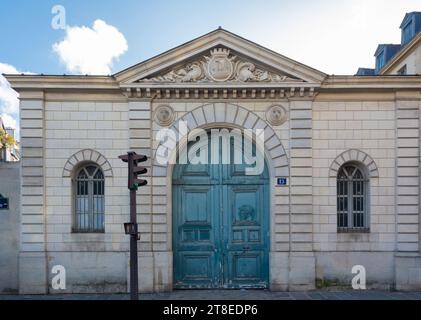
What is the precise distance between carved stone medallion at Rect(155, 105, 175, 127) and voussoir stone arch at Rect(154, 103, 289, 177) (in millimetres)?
168

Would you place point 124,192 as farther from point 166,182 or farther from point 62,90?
point 62,90

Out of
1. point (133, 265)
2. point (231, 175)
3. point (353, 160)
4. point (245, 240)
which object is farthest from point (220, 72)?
point (133, 265)

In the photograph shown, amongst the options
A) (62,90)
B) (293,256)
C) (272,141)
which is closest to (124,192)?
(62,90)

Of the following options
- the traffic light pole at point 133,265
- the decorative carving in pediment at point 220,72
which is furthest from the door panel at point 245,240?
the traffic light pole at point 133,265

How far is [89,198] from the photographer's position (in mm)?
8258

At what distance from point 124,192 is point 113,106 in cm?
226

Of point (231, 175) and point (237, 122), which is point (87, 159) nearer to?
point (231, 175)

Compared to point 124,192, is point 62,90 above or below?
above

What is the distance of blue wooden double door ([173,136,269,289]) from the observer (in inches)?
321

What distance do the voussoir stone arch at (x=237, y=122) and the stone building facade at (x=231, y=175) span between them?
3 centimetres

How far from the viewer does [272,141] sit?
8.13 metres

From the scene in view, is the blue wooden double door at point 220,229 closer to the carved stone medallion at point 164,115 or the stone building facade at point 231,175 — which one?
the stone building facade at point 231,175

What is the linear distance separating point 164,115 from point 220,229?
3.31 meters

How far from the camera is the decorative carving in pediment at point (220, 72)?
7980 millimetres
